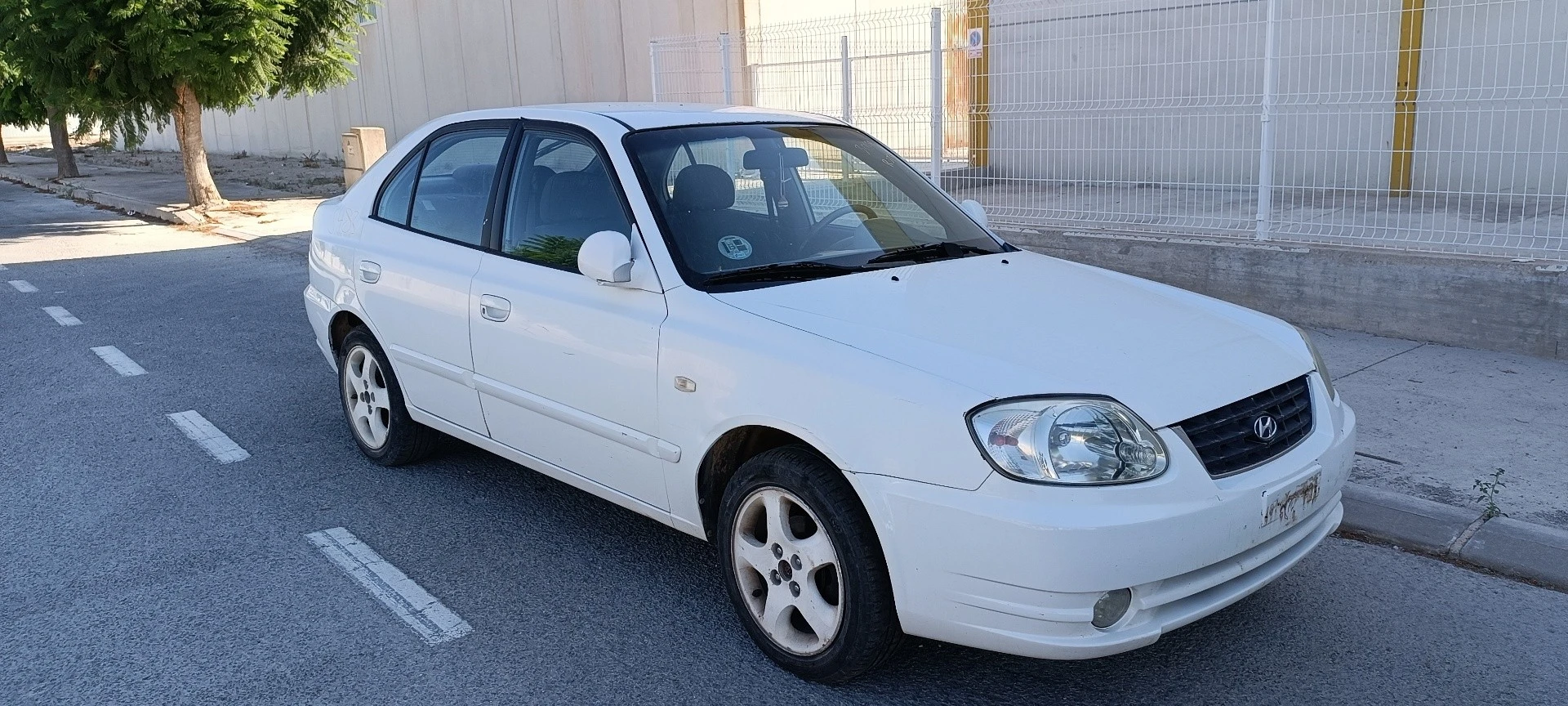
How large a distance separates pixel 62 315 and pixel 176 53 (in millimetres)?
6666

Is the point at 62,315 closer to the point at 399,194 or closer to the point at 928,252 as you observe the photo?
the point at 399,194

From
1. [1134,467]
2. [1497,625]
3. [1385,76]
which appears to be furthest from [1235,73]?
[1134,467]

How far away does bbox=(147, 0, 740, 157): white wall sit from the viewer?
2169 cm

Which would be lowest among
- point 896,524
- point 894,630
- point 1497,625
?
point 1497,625

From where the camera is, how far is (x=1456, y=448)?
532 cm

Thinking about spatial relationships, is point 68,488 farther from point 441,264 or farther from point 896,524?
point 896,524

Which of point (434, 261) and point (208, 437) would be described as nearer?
point (434, 261)

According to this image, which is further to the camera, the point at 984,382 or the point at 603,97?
the point at 603,97

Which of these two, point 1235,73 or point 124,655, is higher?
point 1235,73

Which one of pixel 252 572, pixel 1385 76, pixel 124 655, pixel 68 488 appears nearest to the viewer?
pixel 124 655

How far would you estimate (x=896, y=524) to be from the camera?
Result: 3.12 meters

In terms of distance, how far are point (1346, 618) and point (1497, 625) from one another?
45 centimetres

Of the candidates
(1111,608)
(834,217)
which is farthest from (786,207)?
(1111,608)

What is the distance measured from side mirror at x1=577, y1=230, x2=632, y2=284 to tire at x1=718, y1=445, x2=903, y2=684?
2.57 feet
